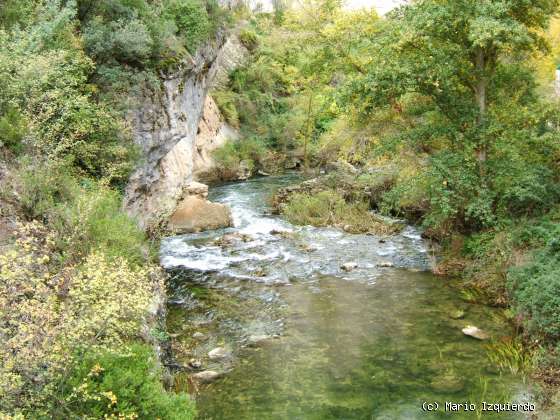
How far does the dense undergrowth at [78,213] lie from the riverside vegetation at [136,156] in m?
0.03

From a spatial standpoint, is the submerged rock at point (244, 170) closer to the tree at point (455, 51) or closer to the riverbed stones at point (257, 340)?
the tree at point (455, 51)

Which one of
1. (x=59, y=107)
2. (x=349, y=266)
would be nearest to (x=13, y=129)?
(x=59, y=107)

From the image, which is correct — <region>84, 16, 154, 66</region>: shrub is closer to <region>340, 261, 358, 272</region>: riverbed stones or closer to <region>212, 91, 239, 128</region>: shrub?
<region>340, 261, 358, 272</region>: riverbed stones

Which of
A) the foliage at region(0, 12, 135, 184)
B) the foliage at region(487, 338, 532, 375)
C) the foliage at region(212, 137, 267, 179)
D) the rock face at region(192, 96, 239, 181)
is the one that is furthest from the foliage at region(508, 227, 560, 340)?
the foliage at region(212, 137, 267, 179)

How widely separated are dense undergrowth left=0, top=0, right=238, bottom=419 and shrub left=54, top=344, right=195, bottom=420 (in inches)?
0.6

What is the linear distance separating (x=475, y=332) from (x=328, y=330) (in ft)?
8.67

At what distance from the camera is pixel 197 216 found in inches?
677

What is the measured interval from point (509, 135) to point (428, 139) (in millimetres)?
1950

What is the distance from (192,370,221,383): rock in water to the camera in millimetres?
7535

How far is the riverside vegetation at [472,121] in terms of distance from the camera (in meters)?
9.94

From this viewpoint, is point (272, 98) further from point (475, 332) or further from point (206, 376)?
point (206, 376)

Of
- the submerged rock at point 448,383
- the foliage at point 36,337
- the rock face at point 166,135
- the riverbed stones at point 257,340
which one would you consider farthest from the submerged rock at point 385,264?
the foliage at point 36,337

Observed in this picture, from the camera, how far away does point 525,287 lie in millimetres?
8898

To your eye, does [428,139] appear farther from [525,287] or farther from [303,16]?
[303,16]
